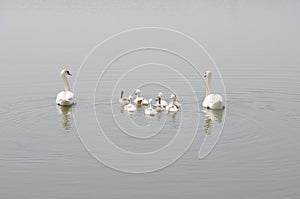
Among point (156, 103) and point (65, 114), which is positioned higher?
point (156, 103)

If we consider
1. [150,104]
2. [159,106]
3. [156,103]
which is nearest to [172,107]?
[159,106]

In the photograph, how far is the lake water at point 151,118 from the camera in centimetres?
1229

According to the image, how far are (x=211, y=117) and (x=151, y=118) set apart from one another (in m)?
1.77

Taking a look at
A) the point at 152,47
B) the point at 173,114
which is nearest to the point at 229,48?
the point at 152,47

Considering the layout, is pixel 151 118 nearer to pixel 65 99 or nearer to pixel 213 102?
pixel 213 102

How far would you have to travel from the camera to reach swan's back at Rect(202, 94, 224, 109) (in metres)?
17.7

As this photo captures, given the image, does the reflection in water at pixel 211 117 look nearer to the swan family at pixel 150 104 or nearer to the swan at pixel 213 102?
the swan at pixel 213 102

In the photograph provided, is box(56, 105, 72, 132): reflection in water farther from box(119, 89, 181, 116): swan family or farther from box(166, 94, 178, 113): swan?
box(166, 94, 178, 113): swan

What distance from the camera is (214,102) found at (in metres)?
17.7

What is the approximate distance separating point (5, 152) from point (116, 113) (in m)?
4.13

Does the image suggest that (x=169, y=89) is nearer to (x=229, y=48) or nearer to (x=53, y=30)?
(x=229, y=48)

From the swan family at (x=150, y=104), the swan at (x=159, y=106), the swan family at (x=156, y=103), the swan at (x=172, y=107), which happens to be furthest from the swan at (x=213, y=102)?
the swan at (x=159, y=106)

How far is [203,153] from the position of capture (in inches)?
552

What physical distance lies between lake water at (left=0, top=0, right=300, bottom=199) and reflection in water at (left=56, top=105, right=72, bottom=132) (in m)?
0.10
